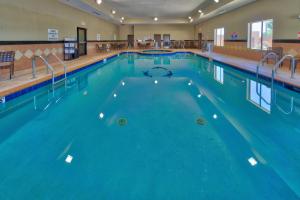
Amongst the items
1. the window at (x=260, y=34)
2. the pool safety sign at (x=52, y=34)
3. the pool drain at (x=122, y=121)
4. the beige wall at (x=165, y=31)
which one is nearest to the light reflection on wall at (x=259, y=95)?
the pool drain at (x=122, y=121)

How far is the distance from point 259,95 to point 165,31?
60.4 feet

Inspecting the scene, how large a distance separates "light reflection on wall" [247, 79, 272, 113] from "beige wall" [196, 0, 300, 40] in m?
2.41

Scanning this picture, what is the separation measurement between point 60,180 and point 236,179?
4.40 ft

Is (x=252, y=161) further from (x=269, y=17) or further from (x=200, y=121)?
(x=269, y=17)

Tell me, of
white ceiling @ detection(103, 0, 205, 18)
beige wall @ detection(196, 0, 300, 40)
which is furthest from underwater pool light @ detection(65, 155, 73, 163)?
white ceiling @ detection(103, 0, 205, 18)

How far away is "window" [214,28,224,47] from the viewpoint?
1492 centimetres

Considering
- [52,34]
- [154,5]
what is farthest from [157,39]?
[52,34]

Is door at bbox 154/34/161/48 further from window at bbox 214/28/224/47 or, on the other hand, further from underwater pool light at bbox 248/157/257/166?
underwater pool light at bbox 248/157/257/166

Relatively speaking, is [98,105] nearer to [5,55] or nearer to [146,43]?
[5,55]

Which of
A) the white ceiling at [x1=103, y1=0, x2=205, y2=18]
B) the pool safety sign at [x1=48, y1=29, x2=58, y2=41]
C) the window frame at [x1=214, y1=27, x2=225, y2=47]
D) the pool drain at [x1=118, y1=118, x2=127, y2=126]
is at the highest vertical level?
the white ceiling at [x1=103, y1=0, x2=205, y2=18]

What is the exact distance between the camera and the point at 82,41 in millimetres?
13070

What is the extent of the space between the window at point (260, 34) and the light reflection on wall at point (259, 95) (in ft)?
11.6

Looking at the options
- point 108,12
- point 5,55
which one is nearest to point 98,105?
point 5,55

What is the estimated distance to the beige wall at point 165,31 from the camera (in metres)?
22.6
